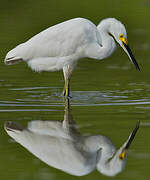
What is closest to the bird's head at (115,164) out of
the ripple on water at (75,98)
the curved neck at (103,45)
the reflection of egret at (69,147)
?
the reflection of egret at (69,147)

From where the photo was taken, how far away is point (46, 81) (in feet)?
34.9

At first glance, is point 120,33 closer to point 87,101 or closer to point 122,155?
point 87,101

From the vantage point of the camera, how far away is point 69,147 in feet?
21.4

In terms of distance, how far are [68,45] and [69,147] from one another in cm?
294

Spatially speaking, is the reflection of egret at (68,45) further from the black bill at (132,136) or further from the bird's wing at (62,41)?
the black bill at (132,136)

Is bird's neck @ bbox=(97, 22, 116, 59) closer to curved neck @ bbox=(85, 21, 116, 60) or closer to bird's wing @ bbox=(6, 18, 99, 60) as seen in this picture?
curved neck @ bbox=(85, 21, 116, 60)

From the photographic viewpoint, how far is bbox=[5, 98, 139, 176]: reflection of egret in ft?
19.9

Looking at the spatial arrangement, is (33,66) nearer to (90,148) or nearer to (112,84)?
(112,84)

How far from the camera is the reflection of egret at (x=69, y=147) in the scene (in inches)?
239

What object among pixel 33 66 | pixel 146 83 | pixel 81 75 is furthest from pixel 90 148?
pixel 81 75

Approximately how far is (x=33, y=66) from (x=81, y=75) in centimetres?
174

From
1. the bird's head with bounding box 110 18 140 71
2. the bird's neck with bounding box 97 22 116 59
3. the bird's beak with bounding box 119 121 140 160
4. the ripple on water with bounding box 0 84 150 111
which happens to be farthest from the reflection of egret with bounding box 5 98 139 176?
the bird's neck with bounding box 97 22 116 59

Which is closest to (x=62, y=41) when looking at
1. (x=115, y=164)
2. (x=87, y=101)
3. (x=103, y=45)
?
(x=103, y=45)

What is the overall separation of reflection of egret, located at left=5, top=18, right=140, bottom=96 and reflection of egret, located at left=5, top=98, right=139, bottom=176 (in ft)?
6.30
